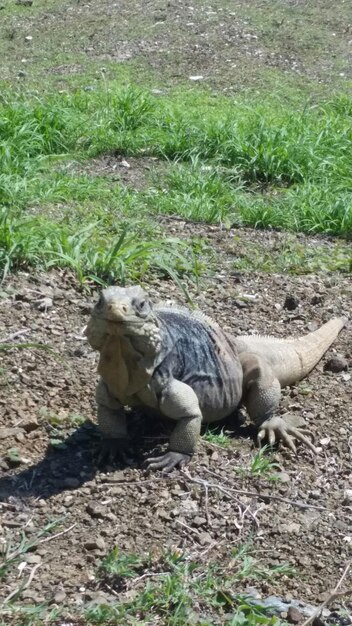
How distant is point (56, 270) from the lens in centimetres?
679

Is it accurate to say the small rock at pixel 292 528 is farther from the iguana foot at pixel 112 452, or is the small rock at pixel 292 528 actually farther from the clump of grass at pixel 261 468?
the iguana foot at pixel 112 452

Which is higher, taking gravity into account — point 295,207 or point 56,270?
point 56,270

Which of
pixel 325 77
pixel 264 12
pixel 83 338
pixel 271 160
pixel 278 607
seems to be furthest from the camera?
pixel 264 12

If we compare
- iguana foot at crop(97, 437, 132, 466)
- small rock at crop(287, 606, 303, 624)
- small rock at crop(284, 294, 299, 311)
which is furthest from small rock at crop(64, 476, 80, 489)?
small rock at crop(284, 294, 299, 311)

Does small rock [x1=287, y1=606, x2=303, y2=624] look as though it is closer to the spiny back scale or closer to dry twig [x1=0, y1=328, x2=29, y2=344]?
the spiny back scale

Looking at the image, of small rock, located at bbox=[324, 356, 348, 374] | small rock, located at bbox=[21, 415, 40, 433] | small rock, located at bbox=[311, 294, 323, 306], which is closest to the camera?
small rock, located at bbox=[21, 415, 40, 433]

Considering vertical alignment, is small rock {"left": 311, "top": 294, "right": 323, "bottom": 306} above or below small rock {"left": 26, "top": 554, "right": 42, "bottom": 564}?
below

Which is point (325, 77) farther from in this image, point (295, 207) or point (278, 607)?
point (278, 607)

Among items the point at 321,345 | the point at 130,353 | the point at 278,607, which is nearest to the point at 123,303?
the point at 130,353

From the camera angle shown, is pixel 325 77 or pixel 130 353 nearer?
pixel 130 353

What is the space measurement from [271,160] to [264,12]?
5161 millimetres

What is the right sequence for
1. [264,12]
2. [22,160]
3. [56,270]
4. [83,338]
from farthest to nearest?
[264,12] → [22,160] → [56,270] → [83,338]

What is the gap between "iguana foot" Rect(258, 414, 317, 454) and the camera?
5438mm

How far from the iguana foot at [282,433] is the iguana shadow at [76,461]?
15cm
